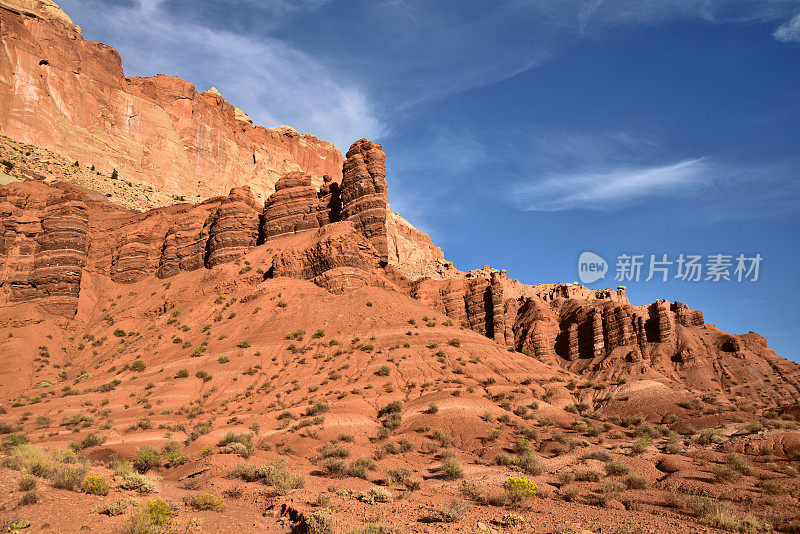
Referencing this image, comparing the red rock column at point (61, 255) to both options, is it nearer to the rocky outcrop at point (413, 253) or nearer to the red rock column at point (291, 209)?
the red rock column at point (291, 209)

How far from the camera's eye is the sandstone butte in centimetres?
1255

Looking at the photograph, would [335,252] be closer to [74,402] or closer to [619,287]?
[74,402]

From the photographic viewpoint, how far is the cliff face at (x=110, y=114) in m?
82.8

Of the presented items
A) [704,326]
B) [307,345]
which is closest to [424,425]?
[307,345]

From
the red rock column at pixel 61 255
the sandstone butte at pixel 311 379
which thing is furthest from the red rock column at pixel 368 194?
the red rock column at pixel 61 255

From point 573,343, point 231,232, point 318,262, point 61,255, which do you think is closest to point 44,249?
point 61,255

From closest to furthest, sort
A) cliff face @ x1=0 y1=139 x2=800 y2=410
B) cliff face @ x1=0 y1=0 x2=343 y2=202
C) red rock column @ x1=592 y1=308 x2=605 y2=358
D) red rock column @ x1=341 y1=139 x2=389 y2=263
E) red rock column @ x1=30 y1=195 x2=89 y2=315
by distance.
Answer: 1. cliff face @ x1=0 y1=139 x2=800 y2=410
2. red rock column @ x1=30 y1=195 x2=89 y2=315
3. red rock column @ x1=341 y1=139 x2=389 y2=263
4. red rock column @ x1=592 y1=308 x2=605 y2=358
5. cliff face @ x1=0 y1=0 x2=343 y2=202

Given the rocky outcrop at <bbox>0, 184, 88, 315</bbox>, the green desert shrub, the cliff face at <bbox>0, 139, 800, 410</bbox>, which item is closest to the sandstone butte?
the green desert shrub

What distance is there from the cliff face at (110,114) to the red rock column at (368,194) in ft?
86.4

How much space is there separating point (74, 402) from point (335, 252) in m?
25.2

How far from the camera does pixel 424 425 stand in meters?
25.2

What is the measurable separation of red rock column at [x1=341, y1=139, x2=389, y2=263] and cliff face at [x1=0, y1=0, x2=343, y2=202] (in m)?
26.3

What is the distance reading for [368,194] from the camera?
2226 inches

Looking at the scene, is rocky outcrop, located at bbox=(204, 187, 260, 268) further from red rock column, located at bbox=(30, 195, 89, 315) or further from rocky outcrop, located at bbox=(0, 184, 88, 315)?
rocky outcrop, located at bbox=(0, 184, 88, 315)
